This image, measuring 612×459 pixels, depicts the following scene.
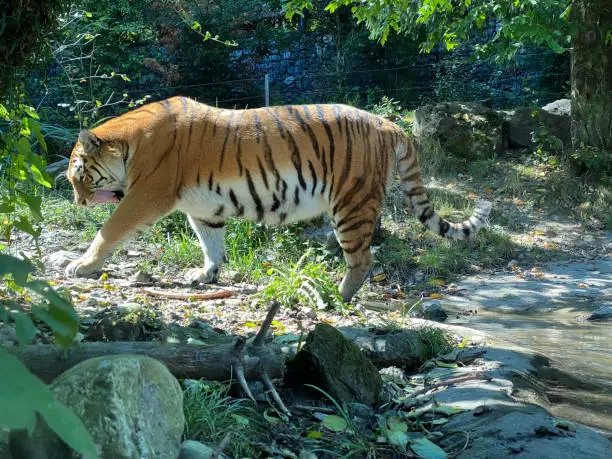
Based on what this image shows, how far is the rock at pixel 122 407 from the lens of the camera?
87.0 inches

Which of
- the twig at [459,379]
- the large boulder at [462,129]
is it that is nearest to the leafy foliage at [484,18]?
the large boulder at [462,129]

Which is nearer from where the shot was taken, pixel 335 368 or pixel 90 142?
pixel 335 368

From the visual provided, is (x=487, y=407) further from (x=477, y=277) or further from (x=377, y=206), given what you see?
(x=477, y=277)

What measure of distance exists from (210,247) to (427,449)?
417cm

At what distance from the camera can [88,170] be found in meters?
6.78

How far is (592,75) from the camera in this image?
37.5 ft

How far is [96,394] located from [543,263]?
817 centimetres

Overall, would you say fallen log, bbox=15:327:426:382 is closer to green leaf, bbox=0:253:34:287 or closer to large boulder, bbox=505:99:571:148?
green leaf, bbox=0:253:34:287

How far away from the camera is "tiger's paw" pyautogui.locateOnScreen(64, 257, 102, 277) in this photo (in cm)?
632

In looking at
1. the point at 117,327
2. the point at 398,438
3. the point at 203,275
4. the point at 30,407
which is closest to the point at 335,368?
the point at 398,438

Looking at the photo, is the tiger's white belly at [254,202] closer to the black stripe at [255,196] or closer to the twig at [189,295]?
the black stripe at [255,196]

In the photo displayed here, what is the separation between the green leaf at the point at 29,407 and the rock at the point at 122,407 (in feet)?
3.57

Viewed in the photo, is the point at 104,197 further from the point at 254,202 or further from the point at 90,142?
the point at 254,202

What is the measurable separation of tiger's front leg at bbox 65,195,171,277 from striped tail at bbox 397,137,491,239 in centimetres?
247
